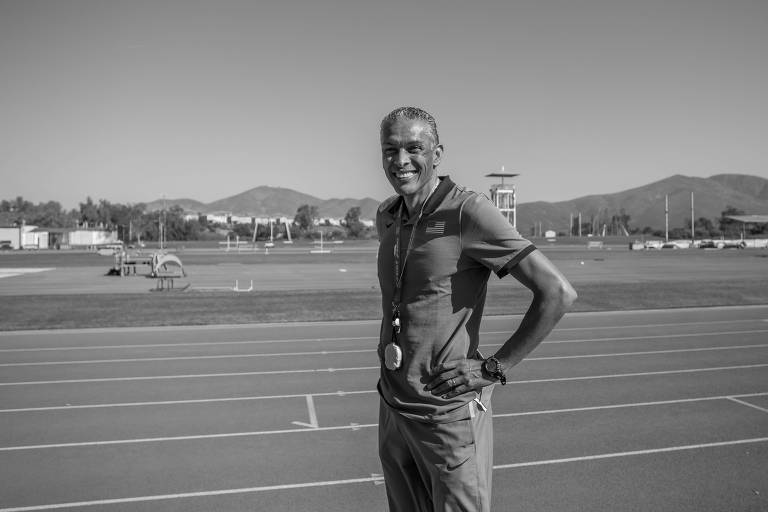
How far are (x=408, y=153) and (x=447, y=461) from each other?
1109 millimetres

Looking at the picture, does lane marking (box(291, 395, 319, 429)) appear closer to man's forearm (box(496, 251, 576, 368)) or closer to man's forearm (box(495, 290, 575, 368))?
man's forearm (box(495, 290, 575, 368))

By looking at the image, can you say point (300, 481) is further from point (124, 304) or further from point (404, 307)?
point (124, 304)

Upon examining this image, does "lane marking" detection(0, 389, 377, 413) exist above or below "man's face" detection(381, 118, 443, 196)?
below

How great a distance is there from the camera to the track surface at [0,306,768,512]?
5277mm

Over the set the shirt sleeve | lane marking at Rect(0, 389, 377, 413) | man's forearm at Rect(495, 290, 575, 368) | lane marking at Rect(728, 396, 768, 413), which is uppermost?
the shirt sleeve

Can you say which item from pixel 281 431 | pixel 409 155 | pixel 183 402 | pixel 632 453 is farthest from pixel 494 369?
pixel 183 402

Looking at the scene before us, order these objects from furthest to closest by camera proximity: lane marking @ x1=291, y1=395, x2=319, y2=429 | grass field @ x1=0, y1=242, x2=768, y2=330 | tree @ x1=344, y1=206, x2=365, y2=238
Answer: tree @ x1=344, y1=206, x2=365, y2=238 → grass field @ x1=0, y1=242, x2=768, y2=330 → lane marking @ x1=291, y1=395, x2=319, y2=429

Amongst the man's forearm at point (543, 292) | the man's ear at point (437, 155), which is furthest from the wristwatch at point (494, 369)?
the man's ear at point (437, 155)

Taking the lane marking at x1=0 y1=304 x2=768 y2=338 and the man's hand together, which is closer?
the man's hand

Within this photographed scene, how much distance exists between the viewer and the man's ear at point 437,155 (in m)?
2.29

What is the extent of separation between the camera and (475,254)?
2.06 metres

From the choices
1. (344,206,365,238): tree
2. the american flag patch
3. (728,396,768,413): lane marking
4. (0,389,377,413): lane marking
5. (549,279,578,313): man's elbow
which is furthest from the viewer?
(344,206,365,238): tree

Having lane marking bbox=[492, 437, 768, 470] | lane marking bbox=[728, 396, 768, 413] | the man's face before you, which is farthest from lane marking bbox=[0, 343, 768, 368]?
the man's face

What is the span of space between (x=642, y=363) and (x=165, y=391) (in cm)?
811
